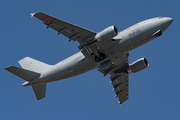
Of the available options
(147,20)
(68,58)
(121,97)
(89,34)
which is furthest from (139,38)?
(121,97)

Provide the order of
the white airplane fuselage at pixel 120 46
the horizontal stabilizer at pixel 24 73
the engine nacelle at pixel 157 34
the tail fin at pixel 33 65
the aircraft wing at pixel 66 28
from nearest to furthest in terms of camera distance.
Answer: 1. the aircraft wing at pixel 66 28
2. the engine nacelle at pixel 157 34
3. the white airplane fuselage at pixel 120 46
4. the horizontal stabilizer at pixel 24 73
5. the tail fin at pixel 33 65

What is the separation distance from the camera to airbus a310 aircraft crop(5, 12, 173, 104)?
39.7 metres

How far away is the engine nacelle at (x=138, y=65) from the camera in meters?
47.5

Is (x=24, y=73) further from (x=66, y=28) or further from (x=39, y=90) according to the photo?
(x=66, y=28)

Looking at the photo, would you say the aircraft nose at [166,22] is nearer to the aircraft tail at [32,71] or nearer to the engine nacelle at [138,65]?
the engine nacelle at [138,65]

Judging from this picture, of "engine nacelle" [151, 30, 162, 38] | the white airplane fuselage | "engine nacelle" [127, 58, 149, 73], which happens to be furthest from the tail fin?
"engine nacelle" [151, 30, 162, 38]

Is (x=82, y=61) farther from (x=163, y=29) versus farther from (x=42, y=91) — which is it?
(x=163, y=29)

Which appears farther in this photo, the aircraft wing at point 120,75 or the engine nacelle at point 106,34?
the aircraft wing at point 120,75

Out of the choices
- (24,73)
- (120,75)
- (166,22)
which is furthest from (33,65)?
(166,22)

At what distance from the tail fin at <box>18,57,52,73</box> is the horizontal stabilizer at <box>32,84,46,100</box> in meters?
2.95

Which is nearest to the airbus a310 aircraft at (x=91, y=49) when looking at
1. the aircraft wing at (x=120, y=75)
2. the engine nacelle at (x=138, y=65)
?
the engine nacelle at (x=138, y=65)

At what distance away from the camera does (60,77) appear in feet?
146

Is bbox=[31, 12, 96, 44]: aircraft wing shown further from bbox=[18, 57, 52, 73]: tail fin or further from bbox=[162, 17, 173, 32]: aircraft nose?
bbox=[162, 17, 173, 32]: aircraft nose

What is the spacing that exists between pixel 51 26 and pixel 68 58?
25.0 ft
